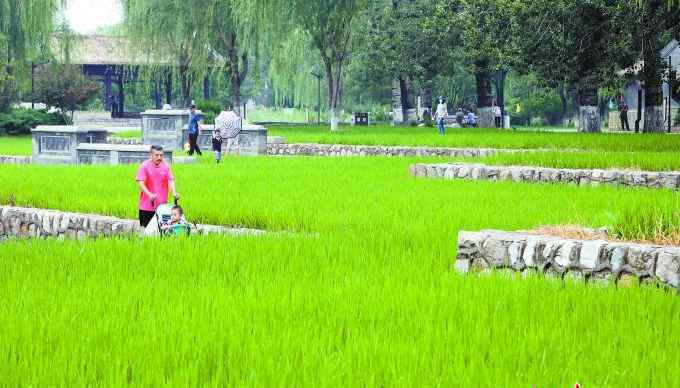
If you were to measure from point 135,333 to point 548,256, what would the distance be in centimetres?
329

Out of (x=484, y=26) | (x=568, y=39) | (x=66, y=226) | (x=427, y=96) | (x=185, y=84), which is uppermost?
(x=484, y=26)

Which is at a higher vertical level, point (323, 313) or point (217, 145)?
point (217, 145)

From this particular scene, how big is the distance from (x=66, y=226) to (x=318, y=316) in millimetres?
7900

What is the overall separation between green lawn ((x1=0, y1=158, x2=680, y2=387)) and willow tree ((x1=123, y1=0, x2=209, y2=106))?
105 ft

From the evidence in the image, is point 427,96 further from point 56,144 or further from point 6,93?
point 56,144

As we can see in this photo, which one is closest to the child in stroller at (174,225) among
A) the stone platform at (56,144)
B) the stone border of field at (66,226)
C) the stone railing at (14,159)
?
the stone border of field at (66,226)

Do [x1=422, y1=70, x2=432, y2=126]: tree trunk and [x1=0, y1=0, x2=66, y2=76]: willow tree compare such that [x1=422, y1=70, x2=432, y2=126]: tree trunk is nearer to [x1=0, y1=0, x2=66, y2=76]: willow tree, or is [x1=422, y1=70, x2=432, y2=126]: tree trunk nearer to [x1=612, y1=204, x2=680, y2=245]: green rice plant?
[x1=0, y1=0, x2=66, y2=76]: willow tree

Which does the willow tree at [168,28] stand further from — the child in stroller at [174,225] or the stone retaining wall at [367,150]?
the child in stroller at [174,225]

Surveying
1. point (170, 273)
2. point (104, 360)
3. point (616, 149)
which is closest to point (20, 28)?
point (616, 149)

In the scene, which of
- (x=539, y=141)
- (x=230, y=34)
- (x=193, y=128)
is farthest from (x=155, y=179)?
(x=230, y=34)

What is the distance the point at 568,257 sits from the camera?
780 cm

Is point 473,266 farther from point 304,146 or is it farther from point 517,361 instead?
point 304,146

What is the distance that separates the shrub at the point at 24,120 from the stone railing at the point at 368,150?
14908 mm

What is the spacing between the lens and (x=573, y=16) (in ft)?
107
